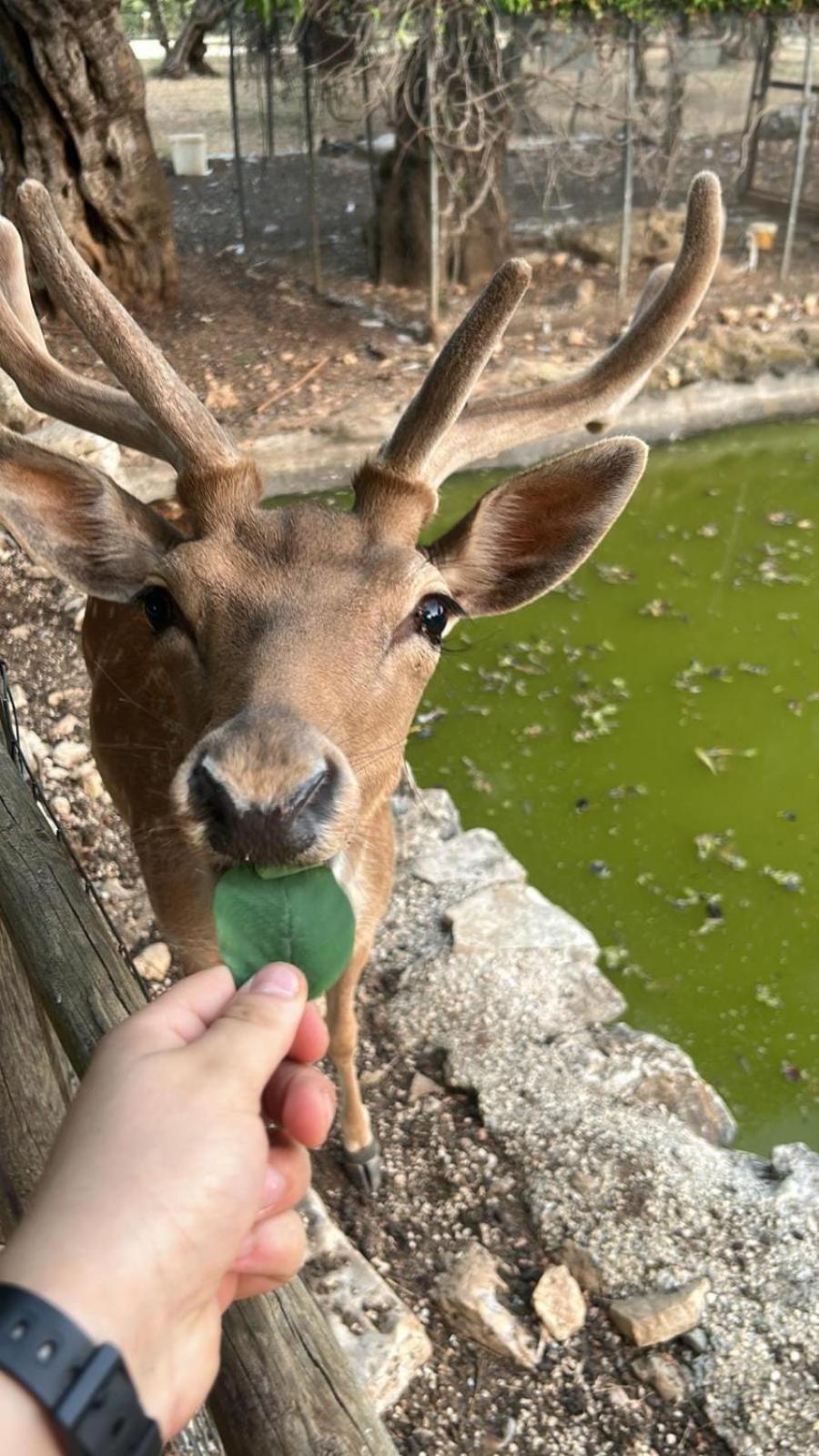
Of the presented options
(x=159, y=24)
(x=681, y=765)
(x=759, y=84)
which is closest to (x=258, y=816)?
(x=681, y=765)

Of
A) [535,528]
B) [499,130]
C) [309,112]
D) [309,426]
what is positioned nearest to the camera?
[535,528]

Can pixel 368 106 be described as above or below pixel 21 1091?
above

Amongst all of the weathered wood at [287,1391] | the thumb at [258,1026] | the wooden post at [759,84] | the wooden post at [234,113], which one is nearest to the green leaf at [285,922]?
the thumb at [258,1026]

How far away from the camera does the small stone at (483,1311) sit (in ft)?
10.7

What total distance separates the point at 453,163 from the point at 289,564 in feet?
32.1

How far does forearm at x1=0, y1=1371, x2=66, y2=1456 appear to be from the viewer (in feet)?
3.59

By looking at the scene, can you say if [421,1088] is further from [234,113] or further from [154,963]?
[234,113]

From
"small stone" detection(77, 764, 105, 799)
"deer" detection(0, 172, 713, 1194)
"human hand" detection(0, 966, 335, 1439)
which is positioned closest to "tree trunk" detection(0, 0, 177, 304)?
"small stone" detection(77, 764, 105, 799)

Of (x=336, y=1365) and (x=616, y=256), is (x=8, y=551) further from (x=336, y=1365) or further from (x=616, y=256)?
(x=616, y=256)

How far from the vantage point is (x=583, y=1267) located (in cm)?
348

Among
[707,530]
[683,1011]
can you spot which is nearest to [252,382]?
[707,530]

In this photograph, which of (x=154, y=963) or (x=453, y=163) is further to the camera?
(x=453, y=163)

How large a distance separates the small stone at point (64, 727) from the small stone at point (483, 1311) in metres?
2.98

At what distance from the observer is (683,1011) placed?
4.80m
